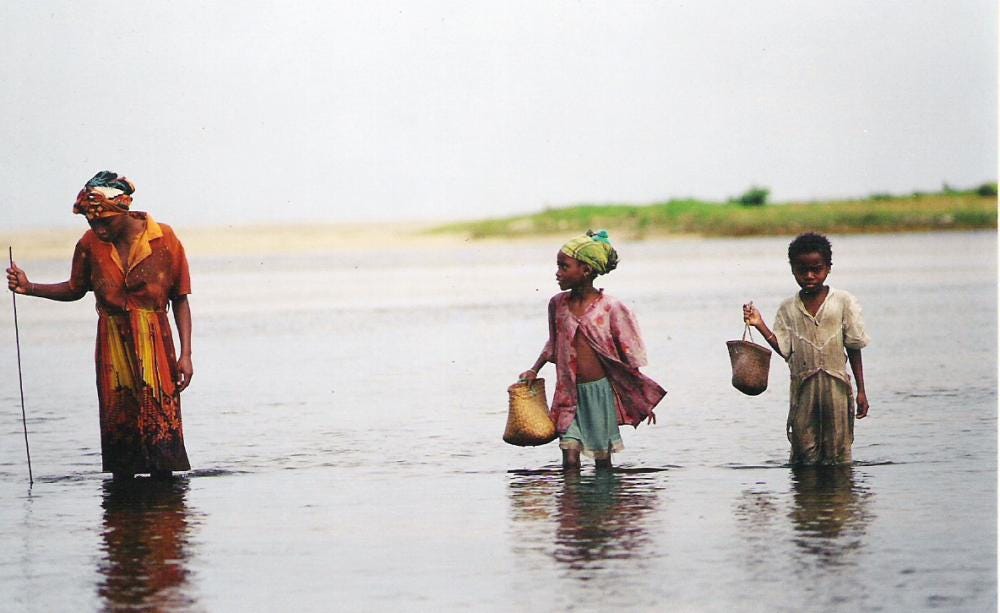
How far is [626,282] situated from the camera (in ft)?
105

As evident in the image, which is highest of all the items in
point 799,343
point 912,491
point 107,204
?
point 107,204

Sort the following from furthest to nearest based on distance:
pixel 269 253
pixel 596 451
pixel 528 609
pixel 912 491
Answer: pixel 269 253
pixel 596 451
pixel 912 491
pixel 528 609

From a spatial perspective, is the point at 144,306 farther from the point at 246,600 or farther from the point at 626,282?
the point at 626,282

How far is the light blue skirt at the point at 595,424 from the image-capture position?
9805mm

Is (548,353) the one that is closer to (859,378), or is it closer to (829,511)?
(859,378)

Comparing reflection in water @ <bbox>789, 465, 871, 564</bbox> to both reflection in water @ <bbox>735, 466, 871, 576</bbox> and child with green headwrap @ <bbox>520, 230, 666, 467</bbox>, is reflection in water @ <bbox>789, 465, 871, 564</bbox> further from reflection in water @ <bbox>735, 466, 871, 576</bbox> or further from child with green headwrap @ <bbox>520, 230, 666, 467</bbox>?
child with green headwrap @ <bbox>520, 230, 666, 467</bbox>

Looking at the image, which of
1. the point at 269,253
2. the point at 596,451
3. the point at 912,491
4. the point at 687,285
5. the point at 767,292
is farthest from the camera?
the point at 269,253

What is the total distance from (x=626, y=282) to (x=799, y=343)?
2226 cm

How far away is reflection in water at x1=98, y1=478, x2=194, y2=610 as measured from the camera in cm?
707

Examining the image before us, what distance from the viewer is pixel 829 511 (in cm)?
859

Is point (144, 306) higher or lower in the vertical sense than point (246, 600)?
higher

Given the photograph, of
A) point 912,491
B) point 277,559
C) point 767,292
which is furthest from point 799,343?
point 767,292

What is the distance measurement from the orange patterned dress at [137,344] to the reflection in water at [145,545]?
0.64ft

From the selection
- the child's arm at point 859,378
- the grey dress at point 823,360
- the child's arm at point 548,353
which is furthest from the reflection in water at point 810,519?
the child's arm at point 548,353
